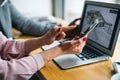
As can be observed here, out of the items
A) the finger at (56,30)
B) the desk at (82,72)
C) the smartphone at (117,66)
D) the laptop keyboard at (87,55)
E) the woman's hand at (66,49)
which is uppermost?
the finger at (56,30)

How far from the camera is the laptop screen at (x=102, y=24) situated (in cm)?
83

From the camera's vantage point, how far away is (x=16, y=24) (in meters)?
1.45

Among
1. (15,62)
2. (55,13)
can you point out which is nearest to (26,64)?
(15,62)

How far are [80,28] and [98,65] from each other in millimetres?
285

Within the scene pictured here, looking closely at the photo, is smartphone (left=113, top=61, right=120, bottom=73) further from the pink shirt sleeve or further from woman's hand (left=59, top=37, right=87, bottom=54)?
the pink shirt sleeve

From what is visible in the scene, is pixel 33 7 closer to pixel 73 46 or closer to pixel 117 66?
pixel 73 46

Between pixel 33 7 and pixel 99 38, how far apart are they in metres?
1.14

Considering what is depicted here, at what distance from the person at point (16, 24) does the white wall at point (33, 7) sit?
15.8 inches

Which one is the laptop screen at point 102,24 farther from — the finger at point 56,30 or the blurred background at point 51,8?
the blurred background at point 51,8

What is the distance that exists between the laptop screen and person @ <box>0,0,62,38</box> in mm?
413

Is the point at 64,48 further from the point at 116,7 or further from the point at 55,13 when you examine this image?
the point at 55,13

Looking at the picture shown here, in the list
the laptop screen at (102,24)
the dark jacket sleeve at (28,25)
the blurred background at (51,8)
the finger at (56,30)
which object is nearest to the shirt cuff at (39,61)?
the finger at (56,30)

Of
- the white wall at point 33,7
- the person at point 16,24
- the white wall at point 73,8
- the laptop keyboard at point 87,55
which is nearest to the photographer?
the laptop keyboard at point 87,55

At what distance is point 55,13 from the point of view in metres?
2.04
